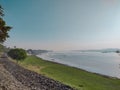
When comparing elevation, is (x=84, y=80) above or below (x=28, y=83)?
below

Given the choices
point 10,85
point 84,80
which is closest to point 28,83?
point 10,85

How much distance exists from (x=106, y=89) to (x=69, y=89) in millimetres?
15828

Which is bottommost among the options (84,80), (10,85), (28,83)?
(84,80)

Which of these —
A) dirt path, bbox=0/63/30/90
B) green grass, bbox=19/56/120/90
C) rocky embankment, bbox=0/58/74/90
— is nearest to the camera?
dirt path, bbox=0/63/30/90

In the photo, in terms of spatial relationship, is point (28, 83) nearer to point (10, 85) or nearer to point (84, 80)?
point (10, 85)

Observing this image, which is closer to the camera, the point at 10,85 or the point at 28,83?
the point at 10,85

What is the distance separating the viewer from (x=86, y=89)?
40969 mm

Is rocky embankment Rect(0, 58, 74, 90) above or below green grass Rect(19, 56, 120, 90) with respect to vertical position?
above

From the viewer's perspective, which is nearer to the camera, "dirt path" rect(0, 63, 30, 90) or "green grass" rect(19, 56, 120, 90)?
"dirt path" rect(0, 63, 30, 90)

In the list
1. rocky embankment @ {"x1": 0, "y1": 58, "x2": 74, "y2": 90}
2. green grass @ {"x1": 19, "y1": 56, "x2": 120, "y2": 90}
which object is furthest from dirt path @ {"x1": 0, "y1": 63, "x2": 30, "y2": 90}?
green grass @ {"x1": 19, "y1": 56, "x2": 120, "y2": 90}

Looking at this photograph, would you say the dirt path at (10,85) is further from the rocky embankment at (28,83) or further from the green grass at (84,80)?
the green grass at (84,80)

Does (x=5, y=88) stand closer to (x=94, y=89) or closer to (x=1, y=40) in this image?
(x=1, y=40)

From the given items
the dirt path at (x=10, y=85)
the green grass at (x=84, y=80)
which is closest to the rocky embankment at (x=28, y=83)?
the dirt path at (x=10, y=85)

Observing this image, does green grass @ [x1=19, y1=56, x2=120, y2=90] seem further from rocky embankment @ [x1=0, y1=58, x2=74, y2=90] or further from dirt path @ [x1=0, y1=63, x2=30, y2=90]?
dirt path @ [x1=0, y1=63, x2=30, y2=90]
